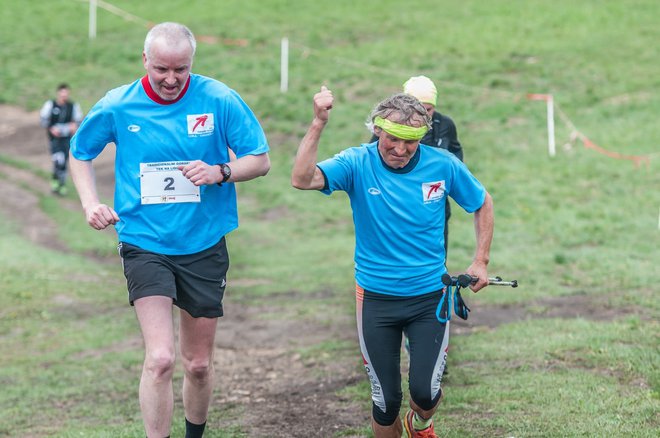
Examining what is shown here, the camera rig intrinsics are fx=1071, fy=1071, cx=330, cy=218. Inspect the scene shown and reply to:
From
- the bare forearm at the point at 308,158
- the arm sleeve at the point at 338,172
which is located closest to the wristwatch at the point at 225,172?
the bare forearm at the point at 308,158

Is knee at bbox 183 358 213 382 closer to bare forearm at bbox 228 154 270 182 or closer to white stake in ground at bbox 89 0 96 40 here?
bare forearm at bbox 228 154 270 182

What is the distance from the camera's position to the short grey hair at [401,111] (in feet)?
19.0

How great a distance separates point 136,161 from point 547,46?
83.3 feet

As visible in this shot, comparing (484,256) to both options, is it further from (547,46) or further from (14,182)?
(547,46)

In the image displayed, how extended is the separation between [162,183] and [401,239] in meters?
1.36

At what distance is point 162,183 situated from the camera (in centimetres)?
588

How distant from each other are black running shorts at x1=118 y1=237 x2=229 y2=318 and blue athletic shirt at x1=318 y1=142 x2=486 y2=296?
0.80m

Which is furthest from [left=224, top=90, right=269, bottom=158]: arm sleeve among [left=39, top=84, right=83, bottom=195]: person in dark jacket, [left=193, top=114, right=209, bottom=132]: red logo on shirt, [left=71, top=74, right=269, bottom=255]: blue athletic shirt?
[left=39, top=84, right=83, bottom=195]: person in dark jacket

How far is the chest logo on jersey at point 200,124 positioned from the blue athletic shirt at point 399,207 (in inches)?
26.7

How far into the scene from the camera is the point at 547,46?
29875mm

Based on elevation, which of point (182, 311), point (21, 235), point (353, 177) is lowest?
point (21, 235)

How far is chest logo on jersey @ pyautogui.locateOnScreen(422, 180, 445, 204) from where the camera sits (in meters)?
5.95

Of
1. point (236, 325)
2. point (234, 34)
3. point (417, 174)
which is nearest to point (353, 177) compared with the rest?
point (417, 174)

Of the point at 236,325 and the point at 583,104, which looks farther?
the point at 583,104
